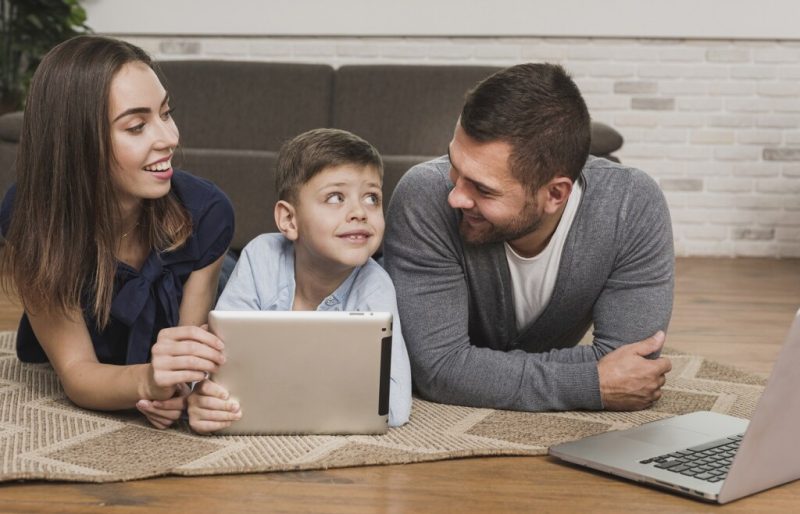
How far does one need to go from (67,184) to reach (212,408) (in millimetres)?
453

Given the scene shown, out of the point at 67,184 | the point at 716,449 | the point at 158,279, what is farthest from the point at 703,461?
the point at 67,184

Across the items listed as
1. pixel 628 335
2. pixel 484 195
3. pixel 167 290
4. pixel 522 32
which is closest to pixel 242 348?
pixel 167 290

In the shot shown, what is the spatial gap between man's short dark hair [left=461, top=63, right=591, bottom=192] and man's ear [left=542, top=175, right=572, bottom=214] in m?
0.01

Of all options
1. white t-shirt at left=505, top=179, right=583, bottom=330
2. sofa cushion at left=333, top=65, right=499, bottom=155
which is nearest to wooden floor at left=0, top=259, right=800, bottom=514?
white t-shirt at left=505, top=179, right=583, bottom=330

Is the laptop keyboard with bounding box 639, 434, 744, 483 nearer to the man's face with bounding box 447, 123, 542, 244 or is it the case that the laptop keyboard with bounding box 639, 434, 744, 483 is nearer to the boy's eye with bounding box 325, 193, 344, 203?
the man's face with bounding box 447, 123, 542, 244

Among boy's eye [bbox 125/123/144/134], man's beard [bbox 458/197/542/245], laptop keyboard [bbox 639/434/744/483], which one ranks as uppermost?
boy's eye [bbox 125/123/144/134]

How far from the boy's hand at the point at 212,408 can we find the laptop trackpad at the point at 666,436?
637 mm

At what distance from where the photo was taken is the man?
1.86m

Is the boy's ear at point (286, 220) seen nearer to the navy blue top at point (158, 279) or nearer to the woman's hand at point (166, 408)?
the navy blue top at point (158, 279)

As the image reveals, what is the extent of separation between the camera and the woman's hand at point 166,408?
1.75 meters

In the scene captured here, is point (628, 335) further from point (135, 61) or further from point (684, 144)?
point (684, 144)

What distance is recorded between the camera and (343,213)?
6.14 ft

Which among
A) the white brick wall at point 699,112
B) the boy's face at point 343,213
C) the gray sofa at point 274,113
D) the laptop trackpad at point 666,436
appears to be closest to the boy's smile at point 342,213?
the boy's face at point 343,213

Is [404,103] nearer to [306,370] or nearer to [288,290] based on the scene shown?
[288,290]
